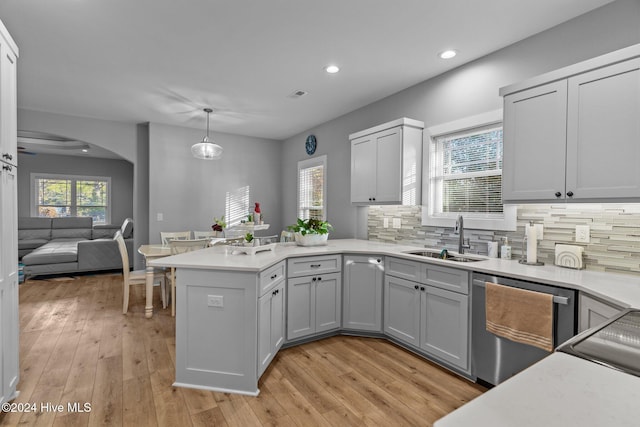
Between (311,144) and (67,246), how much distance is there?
17.6ft

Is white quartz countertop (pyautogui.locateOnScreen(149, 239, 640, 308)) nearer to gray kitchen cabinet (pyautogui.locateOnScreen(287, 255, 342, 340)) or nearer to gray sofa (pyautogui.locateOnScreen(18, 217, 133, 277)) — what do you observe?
gray kitchen cabinet (pyautogui.locateOnScreen(287, 255, 342, 340))

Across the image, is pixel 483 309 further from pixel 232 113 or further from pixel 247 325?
pixel 232 113

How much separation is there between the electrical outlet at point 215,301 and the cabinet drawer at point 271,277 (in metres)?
0.27

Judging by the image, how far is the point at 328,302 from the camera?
324 centimetres

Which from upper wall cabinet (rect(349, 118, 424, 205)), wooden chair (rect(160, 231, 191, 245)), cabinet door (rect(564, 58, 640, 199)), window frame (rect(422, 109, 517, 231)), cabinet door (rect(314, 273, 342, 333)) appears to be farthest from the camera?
wooden chair (rect(160, 231, 191, 245))

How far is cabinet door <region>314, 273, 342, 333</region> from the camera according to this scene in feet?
10.4

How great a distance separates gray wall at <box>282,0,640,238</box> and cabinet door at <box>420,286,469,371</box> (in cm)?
170

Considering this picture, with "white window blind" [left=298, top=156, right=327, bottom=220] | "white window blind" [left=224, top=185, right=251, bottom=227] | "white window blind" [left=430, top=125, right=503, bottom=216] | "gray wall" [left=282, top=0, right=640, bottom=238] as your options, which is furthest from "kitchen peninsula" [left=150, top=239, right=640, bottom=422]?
"white window blind" [left=224, top=185, right=251, bottom=227]

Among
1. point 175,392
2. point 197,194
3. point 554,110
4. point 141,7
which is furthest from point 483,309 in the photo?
point 197,194

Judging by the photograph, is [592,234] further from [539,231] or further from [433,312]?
[433,312]

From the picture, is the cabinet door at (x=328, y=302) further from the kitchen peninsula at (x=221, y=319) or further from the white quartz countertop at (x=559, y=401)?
the white quartz countertop at (x=559, y=401)

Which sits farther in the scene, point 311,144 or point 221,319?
point 311,144

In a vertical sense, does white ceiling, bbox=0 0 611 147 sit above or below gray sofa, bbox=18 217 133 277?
above

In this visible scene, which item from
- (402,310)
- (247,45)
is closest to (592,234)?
(402,310)
